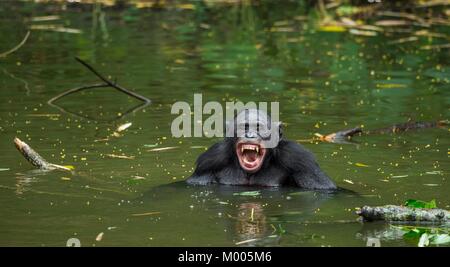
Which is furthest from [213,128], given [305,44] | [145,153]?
[305,44]

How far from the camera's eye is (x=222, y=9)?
88.7 feet

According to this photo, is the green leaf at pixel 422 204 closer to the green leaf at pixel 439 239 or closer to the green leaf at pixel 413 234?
the green leaf at pixel 413 234

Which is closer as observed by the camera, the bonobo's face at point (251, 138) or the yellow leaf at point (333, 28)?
the bonobo's face at point (251, 138)

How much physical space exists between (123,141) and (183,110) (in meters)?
2.06

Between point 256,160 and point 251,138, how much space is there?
269 mm

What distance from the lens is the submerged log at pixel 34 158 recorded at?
11.1m

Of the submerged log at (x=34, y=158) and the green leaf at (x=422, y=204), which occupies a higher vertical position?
the submerged log at (x=34, y=158)

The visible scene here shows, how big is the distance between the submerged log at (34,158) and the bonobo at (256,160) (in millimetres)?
1421

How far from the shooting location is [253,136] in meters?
10.8

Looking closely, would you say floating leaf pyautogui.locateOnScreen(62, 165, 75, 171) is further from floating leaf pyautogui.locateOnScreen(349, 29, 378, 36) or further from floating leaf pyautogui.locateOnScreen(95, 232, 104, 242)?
floating leaf pyautogui.locateOnScreen(349, 29, 378, 36)

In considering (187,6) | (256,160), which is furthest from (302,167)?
(187,6)

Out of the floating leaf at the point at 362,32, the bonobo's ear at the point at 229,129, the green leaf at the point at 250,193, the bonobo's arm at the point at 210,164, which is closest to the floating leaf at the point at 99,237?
the green leaf at the point at 250,193

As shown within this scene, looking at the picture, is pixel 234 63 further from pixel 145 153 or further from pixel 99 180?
pixel 99 180

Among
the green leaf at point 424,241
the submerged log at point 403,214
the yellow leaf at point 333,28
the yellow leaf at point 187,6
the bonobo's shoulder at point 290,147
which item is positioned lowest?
the green leaf at point 424,241
